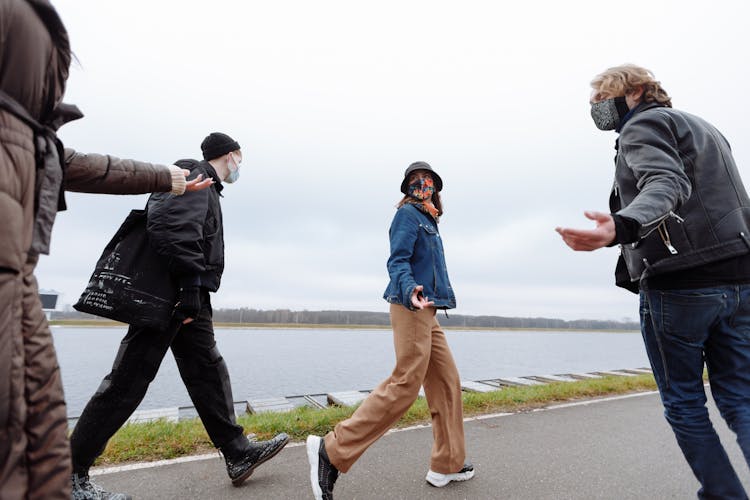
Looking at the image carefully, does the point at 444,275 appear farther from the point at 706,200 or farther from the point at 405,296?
the point at 706,200

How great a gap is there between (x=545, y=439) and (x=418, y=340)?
1985mm

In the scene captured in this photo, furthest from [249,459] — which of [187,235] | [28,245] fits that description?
[28,245]

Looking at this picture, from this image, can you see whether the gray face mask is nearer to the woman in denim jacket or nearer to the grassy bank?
the woman in denim jacket

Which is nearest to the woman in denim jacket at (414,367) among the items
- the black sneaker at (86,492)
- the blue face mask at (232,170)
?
the black sneaker at (86,492)

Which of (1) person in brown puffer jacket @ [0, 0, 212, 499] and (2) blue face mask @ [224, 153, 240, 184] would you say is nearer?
(1) person in brown puffer jacket @ [0, 0, 212, 499]

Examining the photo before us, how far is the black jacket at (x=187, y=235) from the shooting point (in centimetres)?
256

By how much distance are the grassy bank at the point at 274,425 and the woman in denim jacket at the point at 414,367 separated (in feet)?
4.39

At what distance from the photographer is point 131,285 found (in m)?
2.48

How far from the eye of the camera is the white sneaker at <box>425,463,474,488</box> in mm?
2785

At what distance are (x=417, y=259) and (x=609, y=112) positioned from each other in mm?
1490

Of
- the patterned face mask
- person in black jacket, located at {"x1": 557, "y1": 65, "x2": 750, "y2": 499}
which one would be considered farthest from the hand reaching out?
the patterned face mask

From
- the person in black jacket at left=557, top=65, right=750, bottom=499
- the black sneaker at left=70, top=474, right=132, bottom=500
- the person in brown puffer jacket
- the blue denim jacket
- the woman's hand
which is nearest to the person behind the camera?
the person in brown puffer jacket

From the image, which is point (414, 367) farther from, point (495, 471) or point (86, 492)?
point (86, 492)

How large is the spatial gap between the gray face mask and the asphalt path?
2249mm
